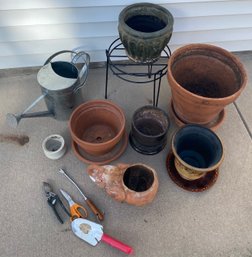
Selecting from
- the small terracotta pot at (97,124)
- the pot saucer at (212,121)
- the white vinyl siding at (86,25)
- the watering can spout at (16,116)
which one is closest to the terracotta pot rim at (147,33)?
the white vinyl siding at (86,25)

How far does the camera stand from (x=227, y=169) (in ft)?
→ 4.55

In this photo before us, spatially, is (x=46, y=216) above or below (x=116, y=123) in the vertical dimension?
below

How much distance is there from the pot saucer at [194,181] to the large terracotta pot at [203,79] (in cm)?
27

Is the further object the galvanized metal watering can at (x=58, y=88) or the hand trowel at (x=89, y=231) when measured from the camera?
the galvanized metal watering can at (x=58, y=88)

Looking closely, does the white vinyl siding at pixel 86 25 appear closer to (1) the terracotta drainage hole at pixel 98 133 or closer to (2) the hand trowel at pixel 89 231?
(1) the terracotta drainage hole at pixel 98 133

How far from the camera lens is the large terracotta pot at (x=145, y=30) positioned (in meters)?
1.19

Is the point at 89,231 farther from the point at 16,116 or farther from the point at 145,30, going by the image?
the point at 145,30

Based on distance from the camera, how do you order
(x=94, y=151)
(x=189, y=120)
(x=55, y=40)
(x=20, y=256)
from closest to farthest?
(x=20, y=256) < (x=94, y=151) < (x=189, y=120) < (x=55, y=40)

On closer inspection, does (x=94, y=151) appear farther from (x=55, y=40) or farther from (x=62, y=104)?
(x=55, y=40)

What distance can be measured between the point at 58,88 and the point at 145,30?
512mm

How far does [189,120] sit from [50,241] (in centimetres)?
86

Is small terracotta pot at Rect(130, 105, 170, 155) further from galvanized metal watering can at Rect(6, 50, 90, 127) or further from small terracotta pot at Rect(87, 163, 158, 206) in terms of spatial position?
galvanized metal watering can at Rect(6, 50, 90, 127)

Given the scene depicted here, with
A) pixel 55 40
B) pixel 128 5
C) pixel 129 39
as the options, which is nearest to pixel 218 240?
pixel 129 39

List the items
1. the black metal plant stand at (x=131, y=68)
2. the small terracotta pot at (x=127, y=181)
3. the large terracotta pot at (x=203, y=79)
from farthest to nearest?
the black metal plant stand at (x=131, y=68) < the large terracotta pot at (x=203, y=79) < the small terracotta pot at (x=127, y=181)
